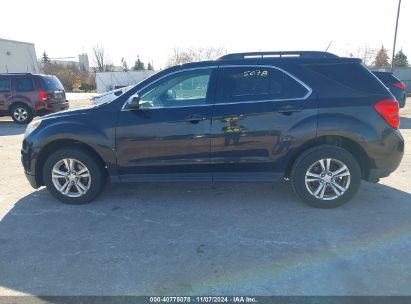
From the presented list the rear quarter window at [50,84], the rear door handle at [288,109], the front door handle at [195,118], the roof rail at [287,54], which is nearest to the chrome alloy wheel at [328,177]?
the rear door handle at [288,109]

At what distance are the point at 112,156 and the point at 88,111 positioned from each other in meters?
0.65

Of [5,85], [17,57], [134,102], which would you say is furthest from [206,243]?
[17,57]

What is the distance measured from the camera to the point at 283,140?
4098mm

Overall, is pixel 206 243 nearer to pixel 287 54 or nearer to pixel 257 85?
pixel 257 85

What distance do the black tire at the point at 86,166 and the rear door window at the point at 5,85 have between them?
10.0 meters

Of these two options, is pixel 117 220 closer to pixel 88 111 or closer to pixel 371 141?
pixel 88 111

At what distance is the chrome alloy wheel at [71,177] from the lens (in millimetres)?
4430

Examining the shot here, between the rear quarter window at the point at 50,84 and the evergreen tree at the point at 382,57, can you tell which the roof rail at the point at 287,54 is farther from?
the evergreen tree at the point at 382,57

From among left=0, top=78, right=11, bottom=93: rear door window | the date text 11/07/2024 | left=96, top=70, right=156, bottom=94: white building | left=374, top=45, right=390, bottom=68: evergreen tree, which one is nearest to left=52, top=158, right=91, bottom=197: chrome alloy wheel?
the date text 11/07/2024

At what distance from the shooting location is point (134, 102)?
4113 millimetres

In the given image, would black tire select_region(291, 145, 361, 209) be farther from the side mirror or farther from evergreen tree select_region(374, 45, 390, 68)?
evergreen tree select_region(374, 45, 390, 68)

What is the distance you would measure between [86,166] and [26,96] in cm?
974

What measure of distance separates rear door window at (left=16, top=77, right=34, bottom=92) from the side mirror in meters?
10.0

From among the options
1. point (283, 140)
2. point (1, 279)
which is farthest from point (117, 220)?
point (283, 140)
